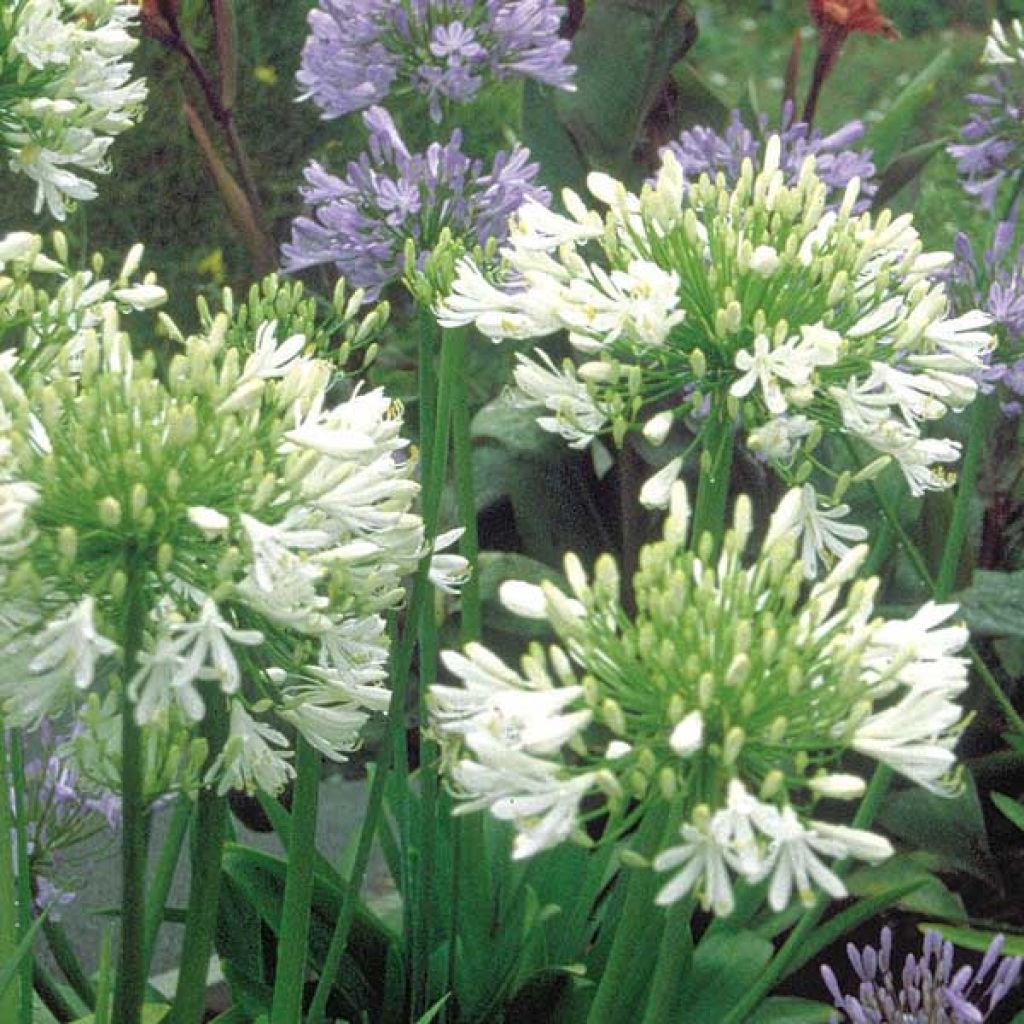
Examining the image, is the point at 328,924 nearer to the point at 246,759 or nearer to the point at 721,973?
the point at 721,973

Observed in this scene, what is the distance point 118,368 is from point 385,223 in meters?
0.77

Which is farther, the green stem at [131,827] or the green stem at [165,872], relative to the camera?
the green stem at [165,872]

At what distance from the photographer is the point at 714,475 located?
4.76ft

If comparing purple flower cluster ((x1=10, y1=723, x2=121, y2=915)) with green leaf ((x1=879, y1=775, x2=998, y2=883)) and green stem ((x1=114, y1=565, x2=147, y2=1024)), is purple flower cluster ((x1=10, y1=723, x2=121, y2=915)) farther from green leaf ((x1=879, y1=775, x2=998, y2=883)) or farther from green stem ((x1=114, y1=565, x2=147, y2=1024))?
green leaf ((x1=879, y1=775, x2=998, y2=883))

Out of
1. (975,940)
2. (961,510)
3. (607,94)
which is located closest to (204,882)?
(961,510)

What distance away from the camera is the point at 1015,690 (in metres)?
2.94

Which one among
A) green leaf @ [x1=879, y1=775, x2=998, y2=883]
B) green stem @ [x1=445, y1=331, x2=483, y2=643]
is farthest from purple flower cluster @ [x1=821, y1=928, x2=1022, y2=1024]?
green leaf @ [x1=879, y1=775, x2=998, y2=883]

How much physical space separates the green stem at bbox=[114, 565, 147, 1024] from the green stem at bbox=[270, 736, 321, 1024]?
0.20 metres

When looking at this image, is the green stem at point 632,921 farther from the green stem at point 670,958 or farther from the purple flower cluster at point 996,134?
the purple flower cluster at point 996,134

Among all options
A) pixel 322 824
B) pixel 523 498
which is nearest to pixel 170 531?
pixel 523 498

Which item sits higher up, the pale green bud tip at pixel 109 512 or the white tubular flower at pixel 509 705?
A: the pale green bud tip at pixel 109 512

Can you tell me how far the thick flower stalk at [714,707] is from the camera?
1.06 metres

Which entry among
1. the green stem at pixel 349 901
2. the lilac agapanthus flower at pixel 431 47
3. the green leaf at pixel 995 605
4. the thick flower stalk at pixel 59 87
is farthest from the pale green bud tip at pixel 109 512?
the green leaf at pixel 995 605

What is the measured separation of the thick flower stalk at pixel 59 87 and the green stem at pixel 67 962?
0.83 meters
